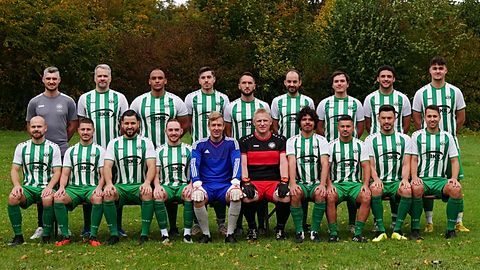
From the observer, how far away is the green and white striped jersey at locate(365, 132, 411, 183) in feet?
26.6

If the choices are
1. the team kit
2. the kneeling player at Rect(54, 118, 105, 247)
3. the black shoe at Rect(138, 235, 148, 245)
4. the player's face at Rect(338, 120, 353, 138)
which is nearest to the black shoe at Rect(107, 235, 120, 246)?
the team kit

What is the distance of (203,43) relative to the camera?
27.7 m

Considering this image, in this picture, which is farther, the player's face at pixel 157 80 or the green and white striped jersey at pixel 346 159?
the player's face at pixel 157 80

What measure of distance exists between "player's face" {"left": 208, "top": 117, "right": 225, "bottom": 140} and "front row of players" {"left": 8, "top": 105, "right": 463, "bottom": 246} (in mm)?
11

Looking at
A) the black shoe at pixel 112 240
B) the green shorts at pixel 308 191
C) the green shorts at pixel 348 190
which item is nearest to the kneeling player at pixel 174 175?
the black shoe at pixel 112 240

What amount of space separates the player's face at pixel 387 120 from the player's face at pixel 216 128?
1.80 meters

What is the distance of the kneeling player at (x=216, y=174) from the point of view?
778 centimetres

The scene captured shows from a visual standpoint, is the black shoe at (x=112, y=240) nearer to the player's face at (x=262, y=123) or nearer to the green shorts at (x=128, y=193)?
the green shorts at (x=128, y=193)

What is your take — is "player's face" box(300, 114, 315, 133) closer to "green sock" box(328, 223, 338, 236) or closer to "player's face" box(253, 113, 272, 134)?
"player's face" box(253, 113, 272, 134)

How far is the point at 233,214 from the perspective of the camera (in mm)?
7805

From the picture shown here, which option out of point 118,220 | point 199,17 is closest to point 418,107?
point 118,220

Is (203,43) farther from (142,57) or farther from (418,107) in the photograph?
(418,107)

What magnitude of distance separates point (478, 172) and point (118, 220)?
390 inches

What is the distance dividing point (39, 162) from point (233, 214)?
2.25 metres
